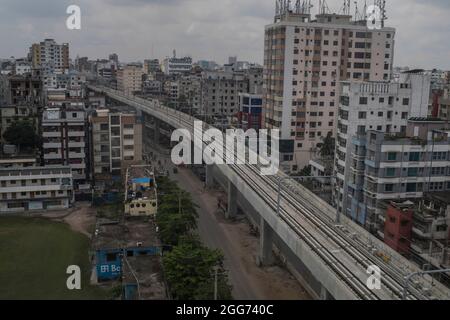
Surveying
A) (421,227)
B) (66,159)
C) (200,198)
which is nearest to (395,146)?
(421,227)

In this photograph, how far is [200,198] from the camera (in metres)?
37.2

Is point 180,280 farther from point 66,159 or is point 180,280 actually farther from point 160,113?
point 160,113

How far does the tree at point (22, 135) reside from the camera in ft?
129

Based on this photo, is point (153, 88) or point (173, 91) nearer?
point (173, 91)

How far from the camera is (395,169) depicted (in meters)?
24.4

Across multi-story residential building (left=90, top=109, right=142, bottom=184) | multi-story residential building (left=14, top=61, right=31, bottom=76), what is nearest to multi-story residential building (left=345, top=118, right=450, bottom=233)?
multi-story residential building (left=90, top=109, right=142, bottom=184)

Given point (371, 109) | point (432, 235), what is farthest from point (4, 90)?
point (432, 235)

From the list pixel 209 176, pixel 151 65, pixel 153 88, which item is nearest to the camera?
pixel 209 176

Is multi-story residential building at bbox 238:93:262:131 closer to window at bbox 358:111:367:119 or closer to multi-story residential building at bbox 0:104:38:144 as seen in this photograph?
multi-story residential building at bbox 0:104:38:144

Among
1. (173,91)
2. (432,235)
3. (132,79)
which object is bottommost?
(432,235)

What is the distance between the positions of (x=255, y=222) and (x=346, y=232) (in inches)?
492

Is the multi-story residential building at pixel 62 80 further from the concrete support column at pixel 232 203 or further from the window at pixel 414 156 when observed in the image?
the window at pixel 414 156

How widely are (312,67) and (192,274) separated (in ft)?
101

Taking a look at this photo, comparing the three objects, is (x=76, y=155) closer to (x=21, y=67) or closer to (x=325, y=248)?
(x=325, y=248)
